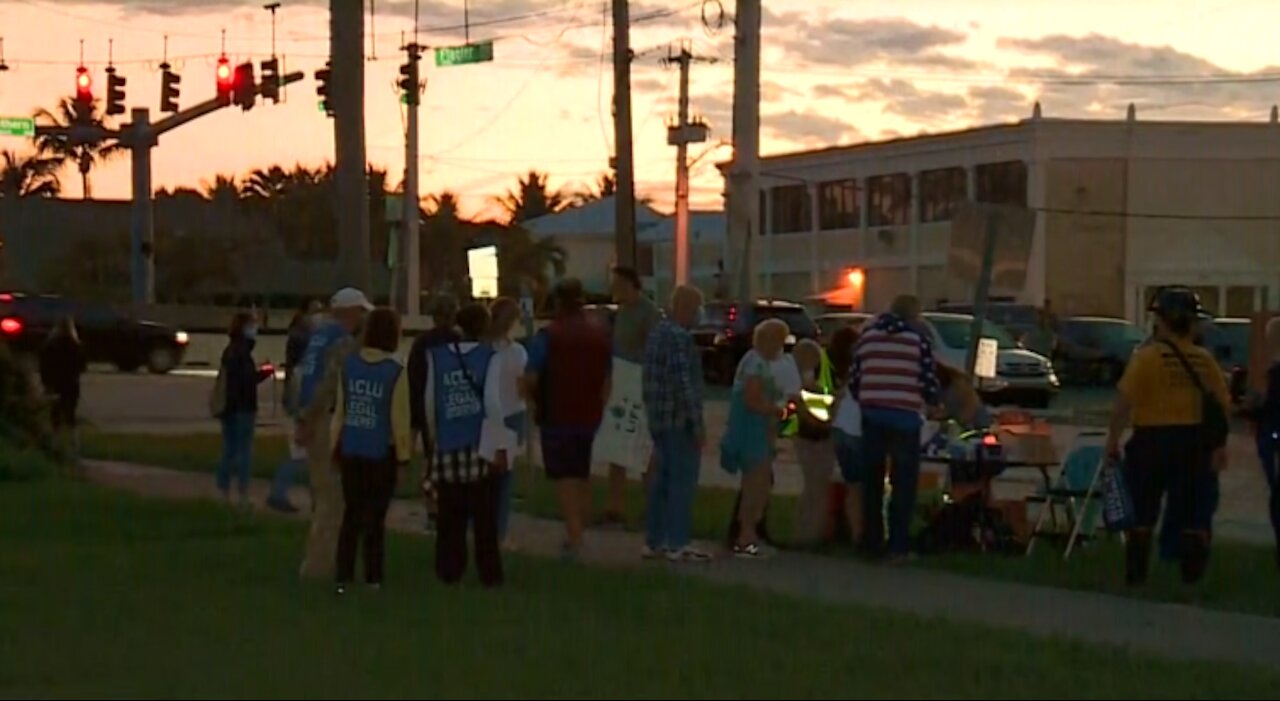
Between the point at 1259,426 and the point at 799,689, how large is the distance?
19.7ft

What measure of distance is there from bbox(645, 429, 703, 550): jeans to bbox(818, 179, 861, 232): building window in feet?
195

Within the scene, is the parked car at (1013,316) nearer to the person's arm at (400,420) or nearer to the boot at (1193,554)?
the boot at (1193,554)

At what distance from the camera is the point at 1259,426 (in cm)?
1412

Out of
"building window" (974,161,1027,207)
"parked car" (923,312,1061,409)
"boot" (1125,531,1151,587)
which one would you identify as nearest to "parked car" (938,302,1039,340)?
"parked car" (923,312,1061,409)

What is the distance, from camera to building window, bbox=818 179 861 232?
2911 inches

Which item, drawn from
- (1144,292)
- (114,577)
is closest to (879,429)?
(114,577)

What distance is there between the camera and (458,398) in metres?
12.9

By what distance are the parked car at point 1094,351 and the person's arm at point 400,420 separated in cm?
3211

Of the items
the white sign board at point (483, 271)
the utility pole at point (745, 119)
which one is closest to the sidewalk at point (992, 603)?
the white sign board at point (483, 271)

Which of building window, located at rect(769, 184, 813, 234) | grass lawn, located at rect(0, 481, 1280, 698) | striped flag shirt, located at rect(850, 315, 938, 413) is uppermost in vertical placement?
building window, located at rect(769, 184, 813, 234)

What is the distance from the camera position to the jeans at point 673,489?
1475cm

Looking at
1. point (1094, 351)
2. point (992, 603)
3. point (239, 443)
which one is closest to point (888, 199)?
point (1094, 351)

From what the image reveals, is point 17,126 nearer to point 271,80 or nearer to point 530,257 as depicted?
point 271,80

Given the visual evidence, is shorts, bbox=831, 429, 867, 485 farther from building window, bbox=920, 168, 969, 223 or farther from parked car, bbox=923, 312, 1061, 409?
building window, bbox=920, 168, 969, 223
